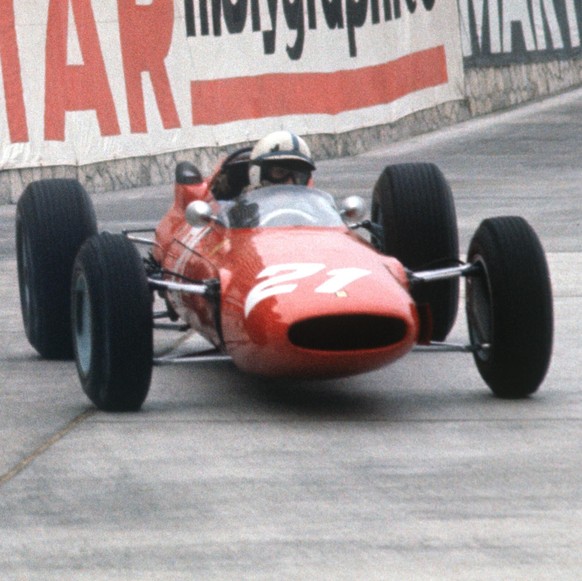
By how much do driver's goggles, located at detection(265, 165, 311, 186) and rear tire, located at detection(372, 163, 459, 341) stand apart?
617 mm

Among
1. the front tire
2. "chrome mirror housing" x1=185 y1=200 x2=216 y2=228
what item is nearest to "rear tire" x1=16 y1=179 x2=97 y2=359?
"chrome mirror housing" x1=185 y1=200 x2=216 y2=228

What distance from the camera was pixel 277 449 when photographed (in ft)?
22.8

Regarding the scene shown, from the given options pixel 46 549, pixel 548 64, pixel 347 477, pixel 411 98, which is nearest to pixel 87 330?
pixel 347 477

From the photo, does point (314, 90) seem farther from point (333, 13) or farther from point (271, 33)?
point (333, 13)

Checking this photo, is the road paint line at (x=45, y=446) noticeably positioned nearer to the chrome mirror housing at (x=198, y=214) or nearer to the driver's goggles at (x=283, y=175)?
the chrome mirror housing at (x=198, y=214)

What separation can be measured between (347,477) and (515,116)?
22686 mm

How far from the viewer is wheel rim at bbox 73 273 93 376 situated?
807 centimetres

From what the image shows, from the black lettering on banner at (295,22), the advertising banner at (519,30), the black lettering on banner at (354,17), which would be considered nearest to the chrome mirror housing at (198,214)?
the black lettering on banner at (295,22)

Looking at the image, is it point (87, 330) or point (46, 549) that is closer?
point (46, 549)

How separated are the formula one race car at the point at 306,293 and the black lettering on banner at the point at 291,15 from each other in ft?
41.5

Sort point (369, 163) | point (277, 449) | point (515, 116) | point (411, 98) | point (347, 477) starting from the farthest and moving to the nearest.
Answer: point (515, 116)
point (411, 98)
point (369, 163)
point (277, 449)
point (347, 477)

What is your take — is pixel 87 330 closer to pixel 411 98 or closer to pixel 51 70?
pixel 51 70

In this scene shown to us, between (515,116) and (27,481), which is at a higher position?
(27,481)

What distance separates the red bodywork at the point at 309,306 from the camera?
727 cm
